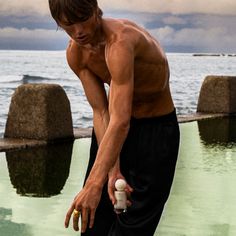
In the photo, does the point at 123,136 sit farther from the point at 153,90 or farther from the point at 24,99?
the point at 24,99

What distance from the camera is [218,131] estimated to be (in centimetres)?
1309

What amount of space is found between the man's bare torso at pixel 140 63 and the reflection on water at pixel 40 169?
12.0 ft

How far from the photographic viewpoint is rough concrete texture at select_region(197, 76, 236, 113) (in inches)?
658

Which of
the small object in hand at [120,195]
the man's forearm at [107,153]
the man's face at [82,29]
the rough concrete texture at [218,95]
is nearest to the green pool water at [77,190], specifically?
the small object in hand at [120,195]

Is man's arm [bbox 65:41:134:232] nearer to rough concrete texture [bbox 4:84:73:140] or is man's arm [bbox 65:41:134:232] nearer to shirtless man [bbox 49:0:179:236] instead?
shirtless man [bbox 49:0:179:236]

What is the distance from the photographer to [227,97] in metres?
16.7

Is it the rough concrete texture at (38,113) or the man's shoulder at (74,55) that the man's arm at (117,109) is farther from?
the rough concrete texture at (38,113)

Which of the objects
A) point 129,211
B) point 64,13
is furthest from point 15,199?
point 64,13

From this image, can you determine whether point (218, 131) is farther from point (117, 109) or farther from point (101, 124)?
point (117, 109)

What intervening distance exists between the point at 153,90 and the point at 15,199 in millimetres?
3681

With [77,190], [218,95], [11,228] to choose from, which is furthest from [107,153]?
[218,95]

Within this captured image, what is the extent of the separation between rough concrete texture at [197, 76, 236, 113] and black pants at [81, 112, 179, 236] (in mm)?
13449

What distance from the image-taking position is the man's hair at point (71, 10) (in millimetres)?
2836

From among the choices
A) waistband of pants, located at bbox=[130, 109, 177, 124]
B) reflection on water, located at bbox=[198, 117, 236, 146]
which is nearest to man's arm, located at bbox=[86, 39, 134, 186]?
waistband of pants, located at bbox=[130, 109, 177, 124]
